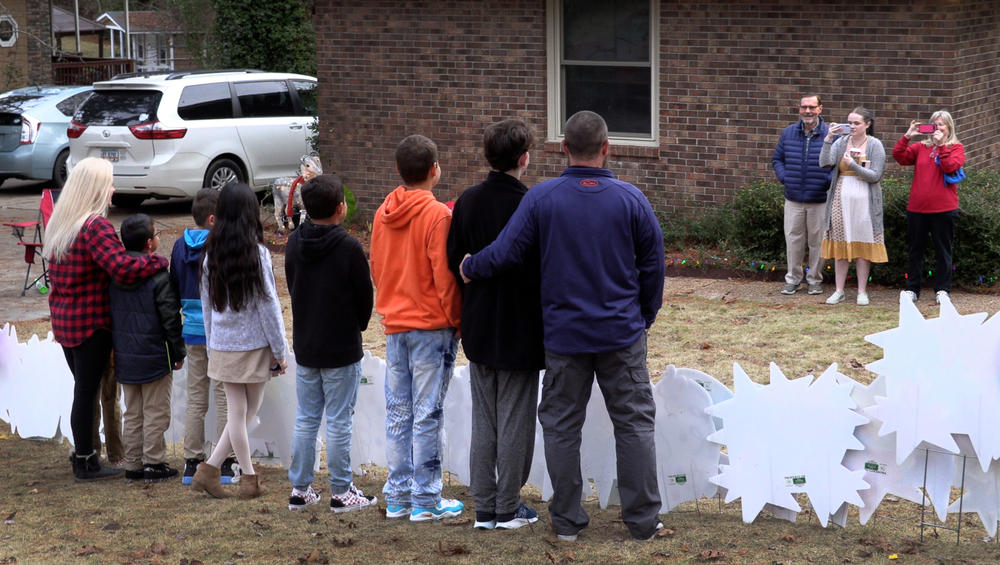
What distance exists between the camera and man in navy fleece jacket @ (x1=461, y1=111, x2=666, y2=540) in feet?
15.0

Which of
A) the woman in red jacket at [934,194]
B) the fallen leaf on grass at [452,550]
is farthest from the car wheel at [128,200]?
the fallen leaf on grass at [452,550]

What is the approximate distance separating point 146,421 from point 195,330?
595 mm

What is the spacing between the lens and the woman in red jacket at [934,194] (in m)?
9.05

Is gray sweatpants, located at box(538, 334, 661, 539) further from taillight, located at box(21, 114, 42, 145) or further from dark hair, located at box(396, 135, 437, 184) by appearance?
taillight, located at box(21, 114, 42, 145)

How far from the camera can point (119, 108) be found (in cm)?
1531

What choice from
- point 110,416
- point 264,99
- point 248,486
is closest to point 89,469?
point 110,416

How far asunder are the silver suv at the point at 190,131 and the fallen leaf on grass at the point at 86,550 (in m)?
10.4

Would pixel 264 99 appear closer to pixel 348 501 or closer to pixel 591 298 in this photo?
pixel 348 501

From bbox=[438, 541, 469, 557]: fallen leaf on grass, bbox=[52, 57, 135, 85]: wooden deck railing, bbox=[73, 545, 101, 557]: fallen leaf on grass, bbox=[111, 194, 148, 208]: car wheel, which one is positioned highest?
bbox=[52, 57, 135, 85]: wooden deck railing

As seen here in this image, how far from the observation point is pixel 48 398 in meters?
6.92

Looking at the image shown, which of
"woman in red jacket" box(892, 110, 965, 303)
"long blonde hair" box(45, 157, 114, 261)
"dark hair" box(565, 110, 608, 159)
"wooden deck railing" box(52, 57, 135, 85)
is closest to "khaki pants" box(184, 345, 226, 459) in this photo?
"long blonde hair" box(45, 157, 114, 261)

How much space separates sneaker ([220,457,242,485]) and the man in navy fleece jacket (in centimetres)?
204

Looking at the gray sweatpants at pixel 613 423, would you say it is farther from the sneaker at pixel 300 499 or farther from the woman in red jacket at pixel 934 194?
the woman in red jacket at pixel 934 194

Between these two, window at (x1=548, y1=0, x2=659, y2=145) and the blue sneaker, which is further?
window at (x1=548, y1=0, x2=659, y2=145)
